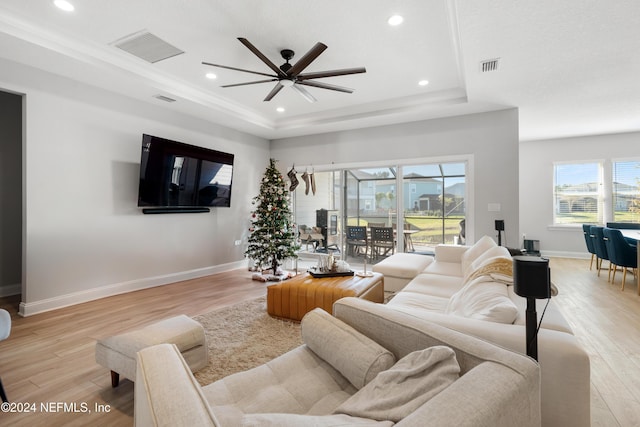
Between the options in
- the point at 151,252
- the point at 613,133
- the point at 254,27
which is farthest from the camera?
the point at 613,133

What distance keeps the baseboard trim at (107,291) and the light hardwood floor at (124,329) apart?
0.13 m

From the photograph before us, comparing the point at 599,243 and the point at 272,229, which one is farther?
the point at 272,229

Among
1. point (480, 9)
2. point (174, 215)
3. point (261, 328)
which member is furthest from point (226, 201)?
point (480, 9)

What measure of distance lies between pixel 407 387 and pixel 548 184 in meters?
8.28

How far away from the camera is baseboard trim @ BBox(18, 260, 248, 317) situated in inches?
136

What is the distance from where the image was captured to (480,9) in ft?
7.82

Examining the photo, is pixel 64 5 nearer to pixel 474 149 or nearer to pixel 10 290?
pixel 10 290

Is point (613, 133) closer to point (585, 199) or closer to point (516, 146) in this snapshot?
point (585, 199)

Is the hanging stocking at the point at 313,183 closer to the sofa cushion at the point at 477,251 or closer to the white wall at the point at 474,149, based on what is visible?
the white wall at the point at 474,149

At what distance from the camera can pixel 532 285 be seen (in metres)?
1.23

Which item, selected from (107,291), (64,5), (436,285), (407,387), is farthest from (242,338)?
(64,5)

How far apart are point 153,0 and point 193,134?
2.77 meters

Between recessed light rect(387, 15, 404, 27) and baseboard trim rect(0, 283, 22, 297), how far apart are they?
588 centimetres

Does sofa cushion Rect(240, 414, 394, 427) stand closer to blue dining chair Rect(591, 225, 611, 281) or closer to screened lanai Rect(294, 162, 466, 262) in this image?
screened lanai Rect(294, 162, 466, 262)
